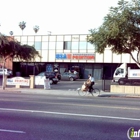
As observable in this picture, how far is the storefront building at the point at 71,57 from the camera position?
55403 mm

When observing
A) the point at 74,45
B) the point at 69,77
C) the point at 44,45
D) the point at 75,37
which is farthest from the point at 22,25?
the point at 69,77

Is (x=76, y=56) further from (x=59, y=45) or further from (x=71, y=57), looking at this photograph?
(x=59, y=45)

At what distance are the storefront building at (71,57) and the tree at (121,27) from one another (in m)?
27.7

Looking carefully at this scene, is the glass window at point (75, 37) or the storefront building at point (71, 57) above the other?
the glass window at point (75, 37)

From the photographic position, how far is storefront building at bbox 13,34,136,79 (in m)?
55.4

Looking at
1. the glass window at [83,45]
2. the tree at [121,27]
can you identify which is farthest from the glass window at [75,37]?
the tree at [121,27]

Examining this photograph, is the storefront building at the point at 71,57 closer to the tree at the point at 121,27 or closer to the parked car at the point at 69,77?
the parked car at the point at 69,77

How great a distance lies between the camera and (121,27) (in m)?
24.1

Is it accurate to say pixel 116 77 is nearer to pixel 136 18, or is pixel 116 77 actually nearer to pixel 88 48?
pixel 88 48

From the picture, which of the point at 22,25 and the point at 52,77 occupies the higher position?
the point at 22,25

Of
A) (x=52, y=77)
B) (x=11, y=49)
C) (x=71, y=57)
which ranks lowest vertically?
(x=52, y=77)

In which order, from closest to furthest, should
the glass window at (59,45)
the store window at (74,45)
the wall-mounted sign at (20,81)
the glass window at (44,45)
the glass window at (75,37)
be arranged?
the wall-mounted sign at (20,81)
the glass window at (75,37)
the store window at (74,45)
the glass window at (59,45)
the glass window at (44,45)

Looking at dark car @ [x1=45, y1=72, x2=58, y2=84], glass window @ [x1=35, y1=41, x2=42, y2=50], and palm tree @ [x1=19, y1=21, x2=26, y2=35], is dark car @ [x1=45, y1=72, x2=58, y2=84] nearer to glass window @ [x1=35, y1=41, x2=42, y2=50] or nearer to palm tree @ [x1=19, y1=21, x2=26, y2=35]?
glass window @ [x1=35, y1=41, x2=42, y2=50]

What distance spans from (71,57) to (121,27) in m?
33.4
